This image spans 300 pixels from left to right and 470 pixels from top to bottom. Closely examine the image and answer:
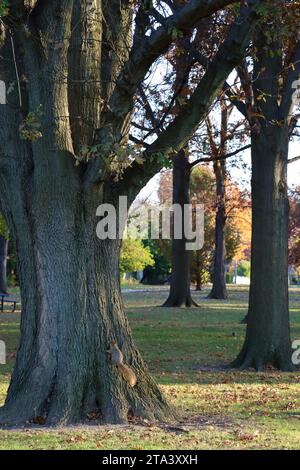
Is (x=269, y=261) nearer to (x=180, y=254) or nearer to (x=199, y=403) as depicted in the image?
(x=199, y=403)

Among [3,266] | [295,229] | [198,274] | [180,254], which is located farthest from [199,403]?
[295,229]

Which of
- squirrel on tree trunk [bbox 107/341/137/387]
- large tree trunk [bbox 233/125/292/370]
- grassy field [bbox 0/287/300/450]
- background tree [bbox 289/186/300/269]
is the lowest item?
grassy field [bbox 0/287/300/450]

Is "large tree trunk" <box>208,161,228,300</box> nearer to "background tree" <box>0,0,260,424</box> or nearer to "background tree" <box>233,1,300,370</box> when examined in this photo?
"background tree" <box>233,1,300,370</box>

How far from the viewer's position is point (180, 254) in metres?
34.2

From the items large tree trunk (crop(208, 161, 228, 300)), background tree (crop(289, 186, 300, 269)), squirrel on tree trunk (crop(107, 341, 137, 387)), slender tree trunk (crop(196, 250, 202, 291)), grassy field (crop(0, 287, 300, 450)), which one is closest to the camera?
grassy field (crop(0, 287, 300, 450))

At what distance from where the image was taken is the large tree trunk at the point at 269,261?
15.9 metres

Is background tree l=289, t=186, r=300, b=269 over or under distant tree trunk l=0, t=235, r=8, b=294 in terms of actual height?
over

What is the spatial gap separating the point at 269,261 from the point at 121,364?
6.61m

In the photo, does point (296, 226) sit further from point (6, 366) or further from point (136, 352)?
point (136, 352)

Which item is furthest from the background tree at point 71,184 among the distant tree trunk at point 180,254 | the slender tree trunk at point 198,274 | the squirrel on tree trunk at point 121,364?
the slender tree trunk at point 198,274

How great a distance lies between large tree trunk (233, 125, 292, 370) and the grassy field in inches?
25.8

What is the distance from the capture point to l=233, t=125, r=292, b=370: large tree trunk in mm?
15867

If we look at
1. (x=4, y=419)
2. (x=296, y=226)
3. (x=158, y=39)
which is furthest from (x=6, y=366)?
(x=296, y=226)

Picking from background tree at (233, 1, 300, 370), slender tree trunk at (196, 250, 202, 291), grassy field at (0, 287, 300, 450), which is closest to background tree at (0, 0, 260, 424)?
grassy field at (0, 287, 300, 450)
